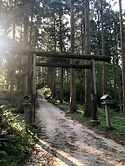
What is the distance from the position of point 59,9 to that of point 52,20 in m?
2.79

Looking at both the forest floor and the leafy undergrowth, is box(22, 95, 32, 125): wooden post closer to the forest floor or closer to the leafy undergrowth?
the forest floor

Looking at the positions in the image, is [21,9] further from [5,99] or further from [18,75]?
[5,99]

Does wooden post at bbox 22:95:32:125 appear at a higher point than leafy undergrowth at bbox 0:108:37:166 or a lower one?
higher

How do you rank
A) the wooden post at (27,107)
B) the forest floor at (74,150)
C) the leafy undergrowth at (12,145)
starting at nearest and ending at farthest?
1. the leafy undergrowth at (12,145)
2. the forest floor at (74,150)
3. the wooden post at (27,107)

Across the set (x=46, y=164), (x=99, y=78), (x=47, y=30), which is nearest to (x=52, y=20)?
(x=47, y=30)

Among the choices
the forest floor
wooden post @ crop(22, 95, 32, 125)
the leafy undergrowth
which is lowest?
the forest floor

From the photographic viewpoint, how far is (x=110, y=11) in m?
35.0

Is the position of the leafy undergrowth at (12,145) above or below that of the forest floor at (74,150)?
above

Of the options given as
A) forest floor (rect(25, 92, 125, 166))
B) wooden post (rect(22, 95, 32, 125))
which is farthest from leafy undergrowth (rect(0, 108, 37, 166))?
wooden post (rect(22, 95, 32, 125))

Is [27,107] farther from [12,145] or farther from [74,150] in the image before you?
A: [12,145]

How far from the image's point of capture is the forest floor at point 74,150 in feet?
27.8

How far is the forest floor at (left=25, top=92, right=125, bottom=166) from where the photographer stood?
8.46 m

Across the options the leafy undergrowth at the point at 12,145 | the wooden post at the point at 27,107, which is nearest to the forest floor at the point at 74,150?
the leafy undergrowth at the point at 12,145

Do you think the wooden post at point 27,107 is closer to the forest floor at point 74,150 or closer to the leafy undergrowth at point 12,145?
the forest floor at point 74,150
